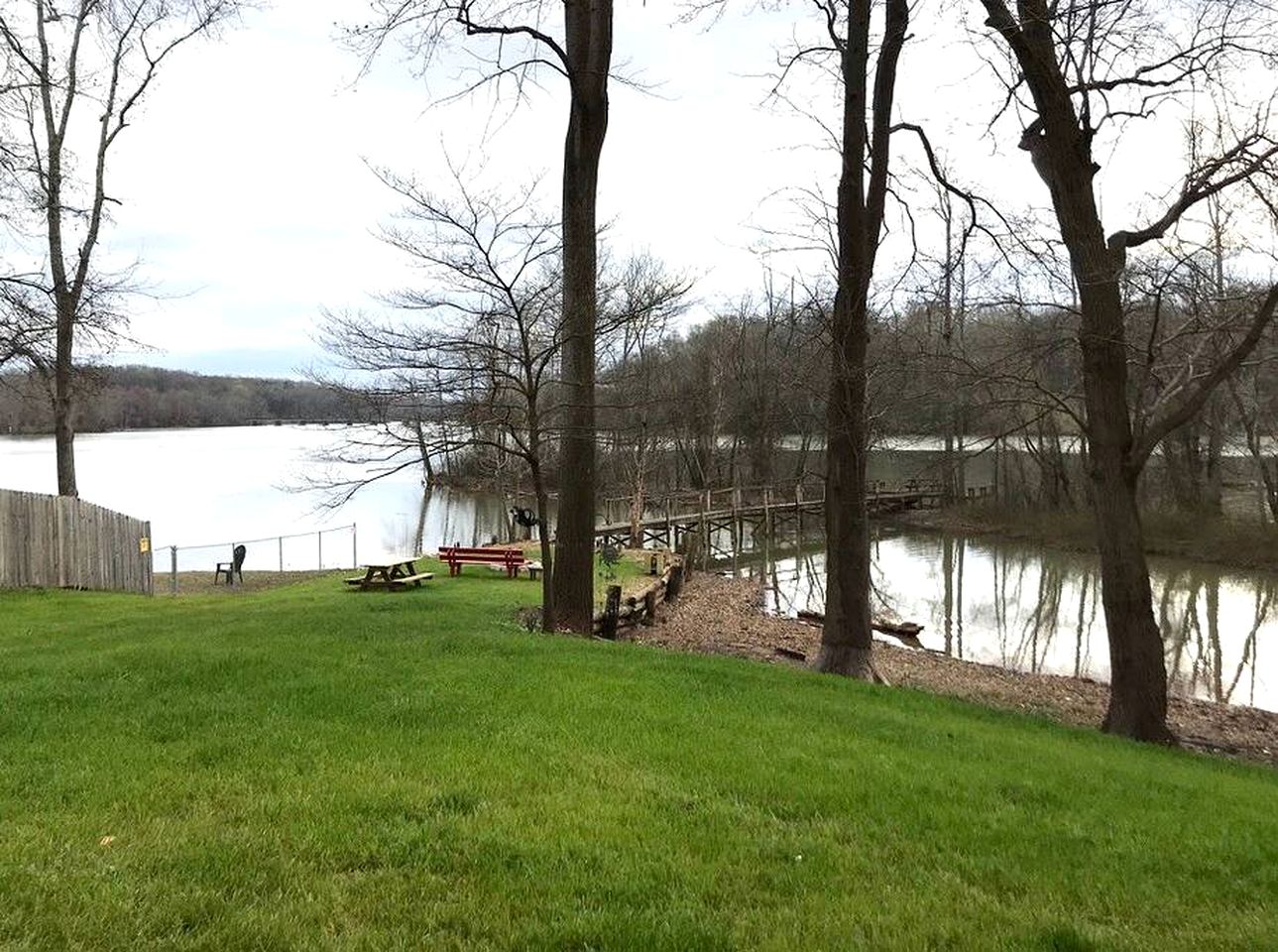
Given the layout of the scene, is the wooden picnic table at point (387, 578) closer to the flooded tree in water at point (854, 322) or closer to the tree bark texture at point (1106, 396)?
the flooded tree in water at point (854, 322)

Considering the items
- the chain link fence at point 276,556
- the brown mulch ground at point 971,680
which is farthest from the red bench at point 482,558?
the chain link fence at point 276,556

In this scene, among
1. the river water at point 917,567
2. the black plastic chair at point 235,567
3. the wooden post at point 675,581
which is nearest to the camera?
the river water at point 917,567

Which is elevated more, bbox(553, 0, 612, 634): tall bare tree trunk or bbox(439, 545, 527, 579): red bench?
bbox(553, 0, 612, 634): tall bare tree trunk

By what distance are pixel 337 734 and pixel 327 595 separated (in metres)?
10.1

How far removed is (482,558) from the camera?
19938 millimetres

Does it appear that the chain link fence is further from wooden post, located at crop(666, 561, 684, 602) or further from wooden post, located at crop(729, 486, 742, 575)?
wooden post, located at crop(729, 486, 742, 575)

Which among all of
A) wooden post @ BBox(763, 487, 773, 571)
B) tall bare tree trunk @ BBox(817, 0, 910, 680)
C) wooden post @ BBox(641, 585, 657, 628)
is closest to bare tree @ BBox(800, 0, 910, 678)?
tall bare tree trunk @ BBox(817, 0, 910, 680)

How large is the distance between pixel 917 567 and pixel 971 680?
59.3 ft

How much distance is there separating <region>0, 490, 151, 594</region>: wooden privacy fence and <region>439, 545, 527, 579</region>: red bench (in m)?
5.87

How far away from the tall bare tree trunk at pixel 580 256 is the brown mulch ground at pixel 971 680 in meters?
4.15

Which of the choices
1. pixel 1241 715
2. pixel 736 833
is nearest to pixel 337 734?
pixel 736 833

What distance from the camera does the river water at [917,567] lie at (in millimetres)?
17156

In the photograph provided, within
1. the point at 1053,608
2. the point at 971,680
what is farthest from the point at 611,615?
the point at 1053,608

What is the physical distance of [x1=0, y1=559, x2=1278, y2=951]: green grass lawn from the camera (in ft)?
10.2
